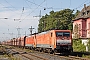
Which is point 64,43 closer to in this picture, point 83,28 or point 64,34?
point 64,34

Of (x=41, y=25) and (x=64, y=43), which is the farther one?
(x=41, y=25)

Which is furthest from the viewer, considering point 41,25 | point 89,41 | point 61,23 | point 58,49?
point 41,25

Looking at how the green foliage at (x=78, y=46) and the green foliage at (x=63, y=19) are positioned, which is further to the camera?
the green foliage at (x=63, y=19)

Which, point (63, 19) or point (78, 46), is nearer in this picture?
point (78, 46)

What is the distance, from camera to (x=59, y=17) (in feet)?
336

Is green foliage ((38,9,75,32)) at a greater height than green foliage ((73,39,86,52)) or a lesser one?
greater

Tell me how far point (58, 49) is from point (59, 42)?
81 centimetres

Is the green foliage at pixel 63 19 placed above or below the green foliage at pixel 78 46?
above

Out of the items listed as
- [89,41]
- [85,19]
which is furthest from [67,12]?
[89,41]

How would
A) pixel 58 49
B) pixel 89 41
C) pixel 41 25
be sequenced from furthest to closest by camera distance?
pixel 41 25
pixel 89 41
pixel 58 49

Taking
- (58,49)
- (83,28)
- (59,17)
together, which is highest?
(59,17)

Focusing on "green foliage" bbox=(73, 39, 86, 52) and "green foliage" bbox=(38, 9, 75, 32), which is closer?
"green foliage" bbox=(73, 39, 86, 52)

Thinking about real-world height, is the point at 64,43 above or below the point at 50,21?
below

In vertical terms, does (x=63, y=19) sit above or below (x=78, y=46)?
above
